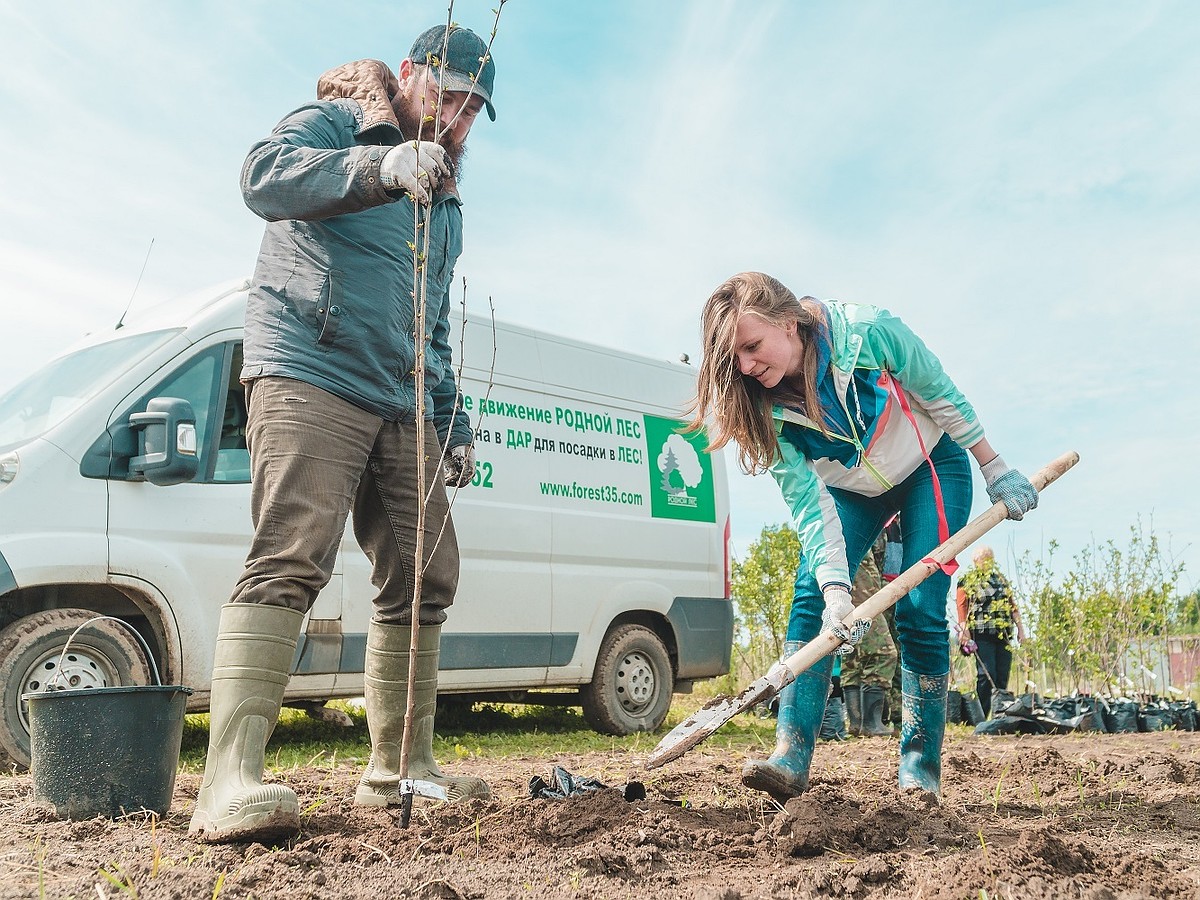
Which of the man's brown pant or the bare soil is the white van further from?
the bare soil

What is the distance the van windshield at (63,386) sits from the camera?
14.9 feet

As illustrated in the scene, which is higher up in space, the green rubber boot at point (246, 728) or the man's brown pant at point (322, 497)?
the man's brown pant at point (322, 497)

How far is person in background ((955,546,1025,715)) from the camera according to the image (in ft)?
27.8

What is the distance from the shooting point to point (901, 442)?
3.29 meters

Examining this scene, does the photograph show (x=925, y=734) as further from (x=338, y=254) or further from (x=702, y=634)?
(x=702, y=634)

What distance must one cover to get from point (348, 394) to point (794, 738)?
1729 mm

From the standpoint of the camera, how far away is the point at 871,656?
264 inches

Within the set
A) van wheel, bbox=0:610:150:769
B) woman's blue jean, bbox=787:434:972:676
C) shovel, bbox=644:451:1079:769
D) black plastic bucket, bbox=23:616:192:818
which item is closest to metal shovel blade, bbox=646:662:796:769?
shovel, bbox=644:451:1079:769

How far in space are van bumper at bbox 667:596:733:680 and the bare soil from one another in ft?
11.1

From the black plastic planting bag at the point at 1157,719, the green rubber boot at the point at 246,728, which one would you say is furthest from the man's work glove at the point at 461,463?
the black plastic planting bag at the point at 1157,719

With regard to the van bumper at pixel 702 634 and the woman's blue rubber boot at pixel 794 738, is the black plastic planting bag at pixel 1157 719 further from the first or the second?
the woman's blue rubber boot at pixel 794 738

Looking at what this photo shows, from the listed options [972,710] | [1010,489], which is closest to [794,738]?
[1010,489]

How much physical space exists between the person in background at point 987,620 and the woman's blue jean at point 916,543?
211 inches

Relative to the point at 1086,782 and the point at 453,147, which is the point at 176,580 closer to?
the point at 453,147
